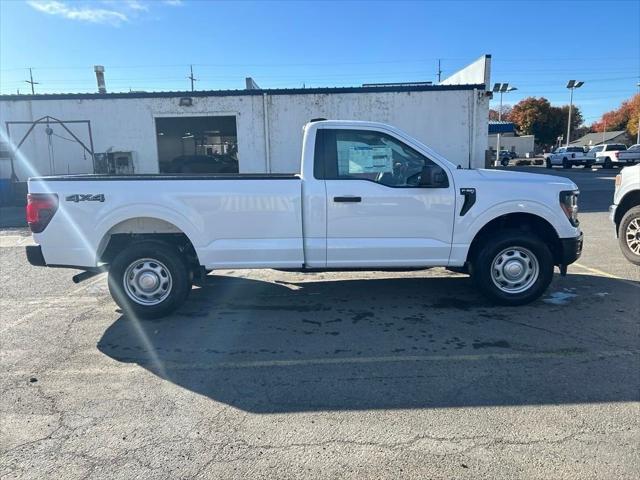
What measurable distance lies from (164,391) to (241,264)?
1805 millimetres

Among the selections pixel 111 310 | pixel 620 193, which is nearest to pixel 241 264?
pixel 111 310

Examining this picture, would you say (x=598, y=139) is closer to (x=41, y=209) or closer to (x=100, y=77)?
(x=100, y=77)

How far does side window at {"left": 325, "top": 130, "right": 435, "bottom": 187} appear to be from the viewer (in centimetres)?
527

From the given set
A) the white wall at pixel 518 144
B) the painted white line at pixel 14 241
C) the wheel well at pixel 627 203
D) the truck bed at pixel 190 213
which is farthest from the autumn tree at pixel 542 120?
the truck bed at pixel 190 213

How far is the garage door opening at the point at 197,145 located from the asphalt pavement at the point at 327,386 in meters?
13.2

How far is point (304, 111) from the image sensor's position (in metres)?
17.4

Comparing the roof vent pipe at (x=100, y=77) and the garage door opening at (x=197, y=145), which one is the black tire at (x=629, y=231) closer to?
the garage door opening at (x=197, y=145)

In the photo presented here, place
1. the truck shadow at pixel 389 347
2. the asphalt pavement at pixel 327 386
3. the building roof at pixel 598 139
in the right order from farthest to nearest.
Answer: the building roof at pixel 598 139, the truck shadow at pixel 389 347, the asphalt pavement at pixel 327 386

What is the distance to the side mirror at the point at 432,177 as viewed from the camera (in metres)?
5.07

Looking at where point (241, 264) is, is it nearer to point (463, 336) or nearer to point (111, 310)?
point (111, 310)

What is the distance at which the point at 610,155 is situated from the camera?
40375 millimetres

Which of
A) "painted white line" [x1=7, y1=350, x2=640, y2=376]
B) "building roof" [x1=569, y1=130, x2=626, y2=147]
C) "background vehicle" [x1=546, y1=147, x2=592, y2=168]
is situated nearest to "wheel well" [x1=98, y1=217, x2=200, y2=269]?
"painted white line" [x1=7, y1=350, x2=640, y2=376]

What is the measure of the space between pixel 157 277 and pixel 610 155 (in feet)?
145

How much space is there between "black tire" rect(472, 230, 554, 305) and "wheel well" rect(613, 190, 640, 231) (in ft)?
10.4
